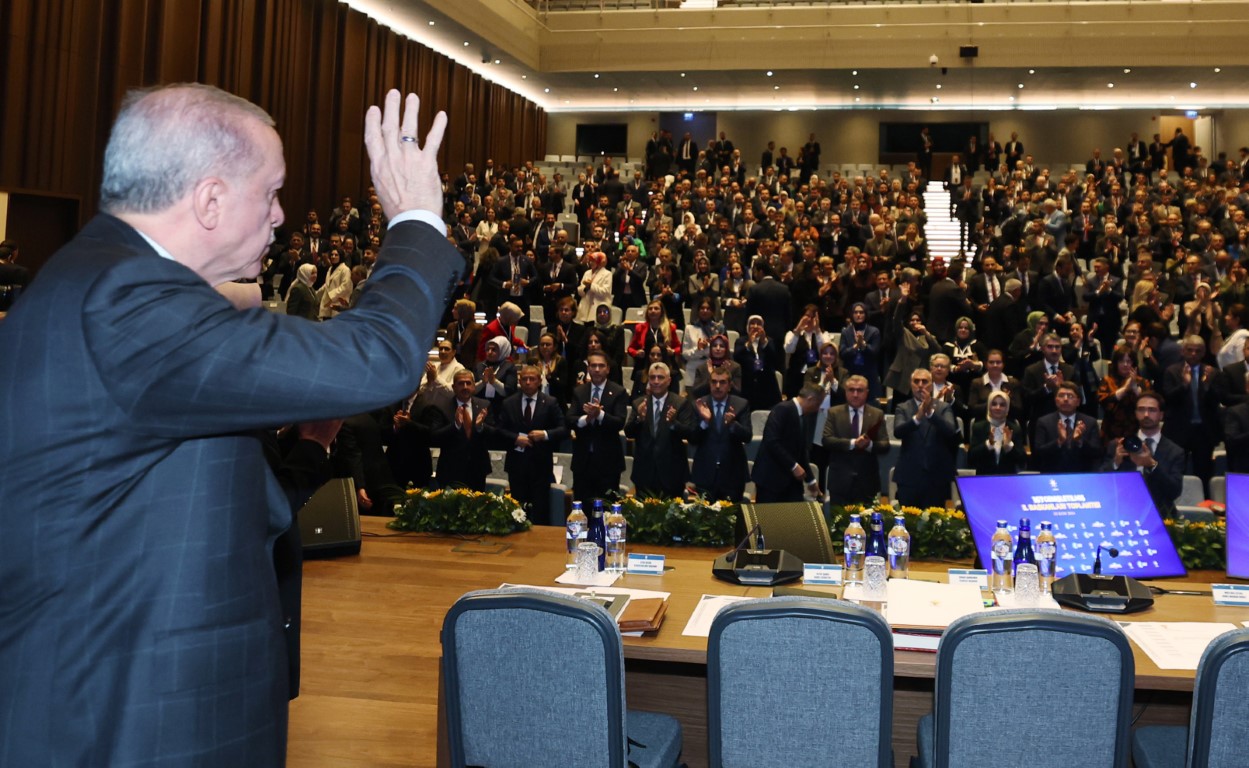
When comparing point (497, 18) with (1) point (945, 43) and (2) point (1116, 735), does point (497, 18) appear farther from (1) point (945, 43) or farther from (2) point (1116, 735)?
(2) point (1116, 735)

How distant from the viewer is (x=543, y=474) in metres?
7.28

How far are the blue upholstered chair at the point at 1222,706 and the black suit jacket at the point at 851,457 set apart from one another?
4600 millimetres

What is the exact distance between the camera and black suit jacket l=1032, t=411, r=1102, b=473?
6719 millimetres

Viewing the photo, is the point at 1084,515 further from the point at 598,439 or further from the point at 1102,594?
the point at 598,439

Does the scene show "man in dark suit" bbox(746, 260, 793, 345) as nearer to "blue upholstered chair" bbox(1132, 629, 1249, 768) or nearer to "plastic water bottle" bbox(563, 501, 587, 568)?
"plastic water bottle" bbox(563, 501, 587, 568)

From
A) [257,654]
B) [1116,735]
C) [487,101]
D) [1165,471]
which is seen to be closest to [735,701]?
[1116,735]

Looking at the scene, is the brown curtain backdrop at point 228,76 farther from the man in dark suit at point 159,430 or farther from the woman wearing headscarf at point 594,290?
the man in dark suit at point 159,430

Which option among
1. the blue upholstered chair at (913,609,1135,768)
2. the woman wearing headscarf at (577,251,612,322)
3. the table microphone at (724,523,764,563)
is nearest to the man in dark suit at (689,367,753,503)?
the woman wearing headscarf at (577,251,612,322)

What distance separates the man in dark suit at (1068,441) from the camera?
6723 millimetres

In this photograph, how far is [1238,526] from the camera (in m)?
3.40

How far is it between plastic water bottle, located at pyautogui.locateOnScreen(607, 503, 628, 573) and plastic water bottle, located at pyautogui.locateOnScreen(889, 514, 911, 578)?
0.84 m

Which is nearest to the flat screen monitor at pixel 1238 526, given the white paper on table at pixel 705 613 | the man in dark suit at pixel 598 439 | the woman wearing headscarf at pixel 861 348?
the white paper on table at pixel 705 613

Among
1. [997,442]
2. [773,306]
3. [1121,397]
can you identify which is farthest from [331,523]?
[773,306]

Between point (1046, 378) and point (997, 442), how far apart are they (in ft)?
3.46
